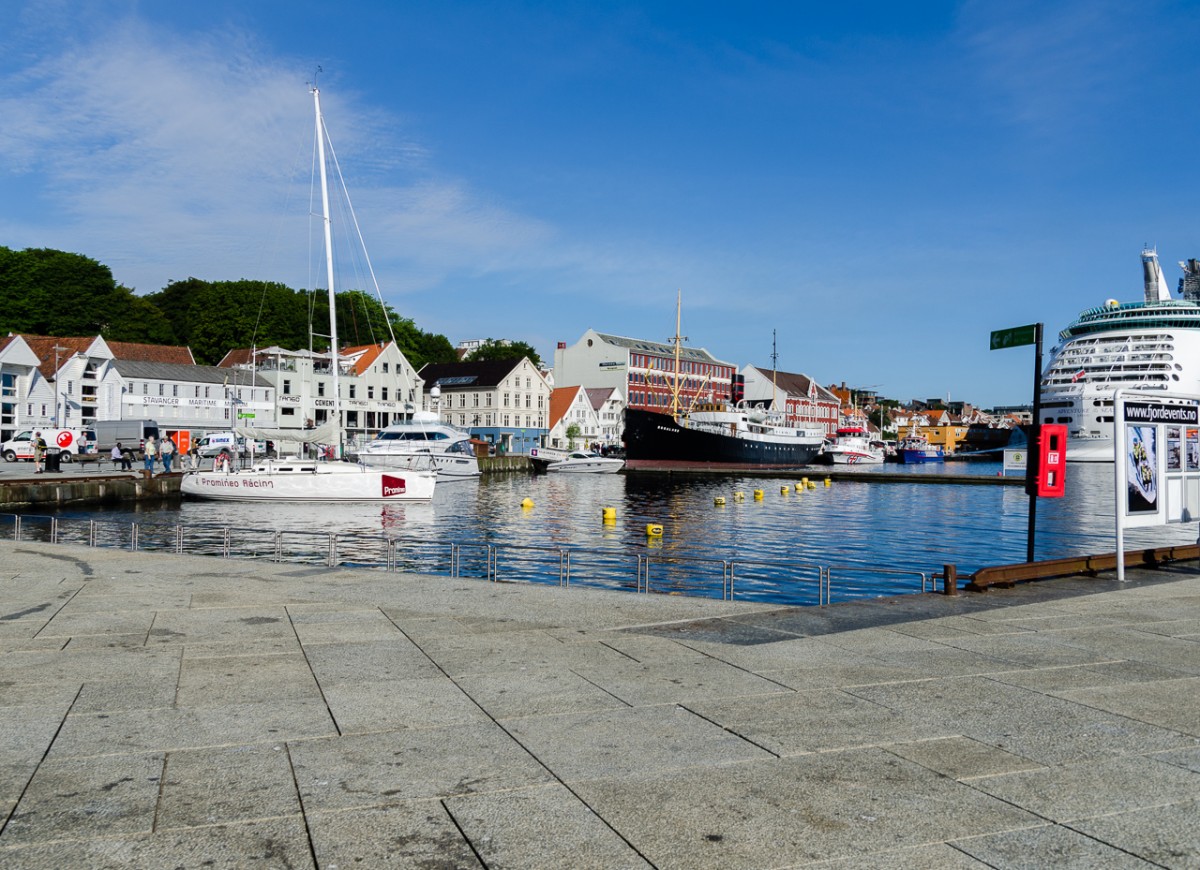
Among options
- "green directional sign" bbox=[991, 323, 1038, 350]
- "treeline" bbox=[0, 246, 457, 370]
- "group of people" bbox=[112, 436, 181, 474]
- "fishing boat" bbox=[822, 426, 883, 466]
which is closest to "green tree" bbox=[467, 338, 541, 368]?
"treeline" bbox=[0, 246, 457, 370]

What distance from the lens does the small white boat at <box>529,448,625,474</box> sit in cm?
8319

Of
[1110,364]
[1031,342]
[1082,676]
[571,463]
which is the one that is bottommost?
[1082,676]

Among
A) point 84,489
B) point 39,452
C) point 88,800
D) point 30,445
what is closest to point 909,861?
point 88,800

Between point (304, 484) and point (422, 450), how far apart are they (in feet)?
55.5

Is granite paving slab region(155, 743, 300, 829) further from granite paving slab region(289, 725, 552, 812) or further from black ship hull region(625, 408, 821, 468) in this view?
black ship hull region(625, 408, 821, 468)

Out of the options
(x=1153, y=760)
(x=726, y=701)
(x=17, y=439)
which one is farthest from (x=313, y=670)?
(x=17, y=439)

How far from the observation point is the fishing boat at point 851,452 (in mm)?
114062

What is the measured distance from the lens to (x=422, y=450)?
5809 centimetres

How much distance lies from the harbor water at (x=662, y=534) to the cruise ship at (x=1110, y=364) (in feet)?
123

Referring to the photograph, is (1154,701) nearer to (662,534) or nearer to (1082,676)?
(1082,676)

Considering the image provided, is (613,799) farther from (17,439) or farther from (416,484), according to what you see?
(17,439)

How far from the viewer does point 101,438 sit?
227 feet

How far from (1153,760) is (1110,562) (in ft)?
32.1

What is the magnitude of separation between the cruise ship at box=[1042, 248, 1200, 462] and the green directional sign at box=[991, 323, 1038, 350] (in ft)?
276
